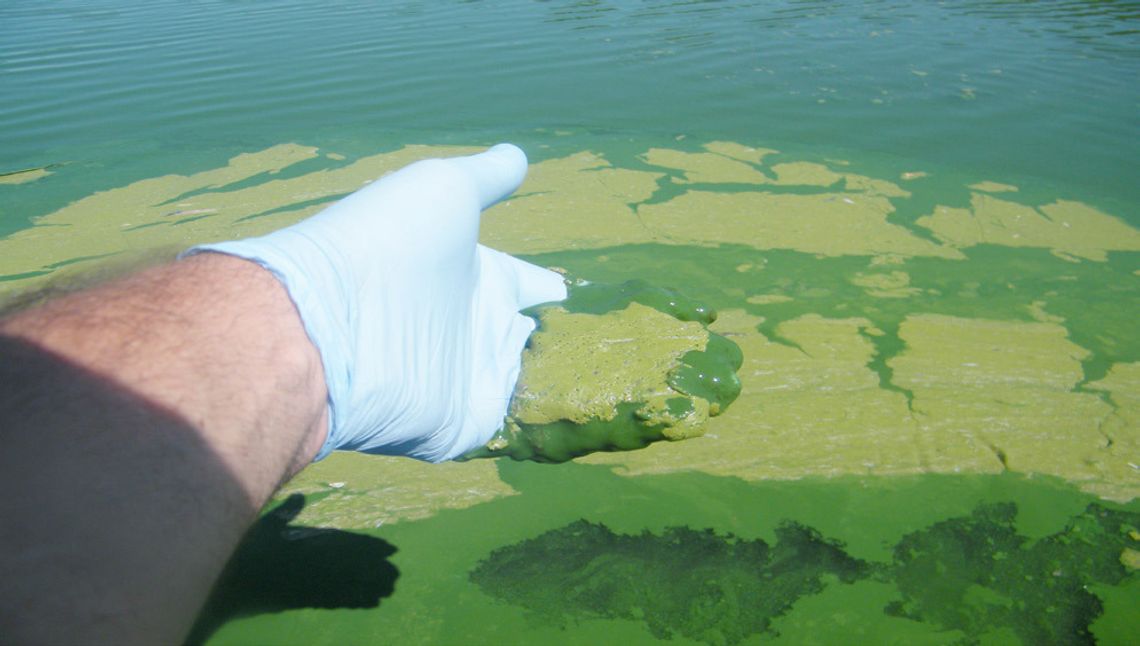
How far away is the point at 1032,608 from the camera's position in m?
1.17

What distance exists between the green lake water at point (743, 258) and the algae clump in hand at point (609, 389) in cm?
5

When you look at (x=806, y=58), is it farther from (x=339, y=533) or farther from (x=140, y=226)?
(x=339, y=533)

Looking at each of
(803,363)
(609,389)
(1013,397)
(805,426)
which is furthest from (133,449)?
(1013,397)

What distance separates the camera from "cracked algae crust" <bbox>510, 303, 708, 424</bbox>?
1.49 m

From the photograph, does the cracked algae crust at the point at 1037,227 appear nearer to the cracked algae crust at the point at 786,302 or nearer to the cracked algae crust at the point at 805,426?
the cracked algae crust at the point at 786,302

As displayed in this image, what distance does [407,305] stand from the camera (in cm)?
109

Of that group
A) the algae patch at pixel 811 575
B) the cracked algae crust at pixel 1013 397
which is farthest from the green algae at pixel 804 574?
the cracked algae crust at pixel 1013 397

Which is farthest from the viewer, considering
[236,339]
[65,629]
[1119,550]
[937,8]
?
[937,8]

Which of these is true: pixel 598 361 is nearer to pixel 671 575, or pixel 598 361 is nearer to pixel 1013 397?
pixel 671 575

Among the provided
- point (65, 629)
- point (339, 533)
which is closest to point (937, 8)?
point (339, 533)

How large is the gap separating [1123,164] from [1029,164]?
330 mm

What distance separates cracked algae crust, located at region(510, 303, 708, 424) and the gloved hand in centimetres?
5

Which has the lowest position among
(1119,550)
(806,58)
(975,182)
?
(1119,550)

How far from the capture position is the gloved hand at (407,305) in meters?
0.90
